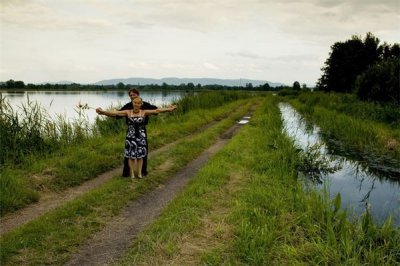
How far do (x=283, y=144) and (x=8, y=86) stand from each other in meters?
93.2

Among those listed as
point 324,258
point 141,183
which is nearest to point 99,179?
point 141,183

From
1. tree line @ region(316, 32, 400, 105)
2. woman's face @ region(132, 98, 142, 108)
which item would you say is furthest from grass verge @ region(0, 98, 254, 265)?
tree line @ region(316, 32, 400, 105)

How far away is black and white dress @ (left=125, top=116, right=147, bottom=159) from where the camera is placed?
9.41 meters

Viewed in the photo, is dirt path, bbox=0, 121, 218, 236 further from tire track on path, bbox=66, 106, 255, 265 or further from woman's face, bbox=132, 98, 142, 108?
woman's face, bbox=132, 98, 142, 108

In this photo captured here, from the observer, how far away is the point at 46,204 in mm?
7754

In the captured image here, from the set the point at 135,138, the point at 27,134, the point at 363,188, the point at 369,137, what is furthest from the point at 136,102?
the point at 369,137

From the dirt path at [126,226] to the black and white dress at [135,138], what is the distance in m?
→ 1.10

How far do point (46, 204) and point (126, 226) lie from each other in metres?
2.28

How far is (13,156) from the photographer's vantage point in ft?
34.6

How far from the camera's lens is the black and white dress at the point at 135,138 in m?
9.41

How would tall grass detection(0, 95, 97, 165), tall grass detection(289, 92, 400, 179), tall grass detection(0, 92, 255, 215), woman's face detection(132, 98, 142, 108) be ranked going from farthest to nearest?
1. tall grass detection(289, 92, 400, 179)
2. tall grass detection(0, 95, 97, 165)
3. woman's face detection(132, 98, 142, 108)
4. tall grass detection(0, 92, 255, 215)

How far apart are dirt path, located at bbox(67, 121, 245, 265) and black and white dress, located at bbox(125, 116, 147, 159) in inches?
43.2

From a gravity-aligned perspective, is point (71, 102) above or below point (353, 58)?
below

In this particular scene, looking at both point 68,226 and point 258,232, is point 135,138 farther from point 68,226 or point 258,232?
point 258,232
